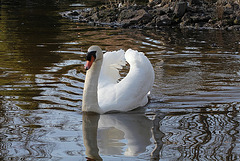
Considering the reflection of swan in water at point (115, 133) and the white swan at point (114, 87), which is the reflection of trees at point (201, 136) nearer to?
the reflection of swan in water at point (115, 133)

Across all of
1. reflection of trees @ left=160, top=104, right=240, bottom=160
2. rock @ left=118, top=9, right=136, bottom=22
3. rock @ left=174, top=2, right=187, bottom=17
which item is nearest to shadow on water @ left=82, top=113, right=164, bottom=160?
reflection of trees @ left=160, top=104, right=240, bottom=160

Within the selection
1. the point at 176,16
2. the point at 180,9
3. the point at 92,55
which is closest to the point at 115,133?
the point at 92,55

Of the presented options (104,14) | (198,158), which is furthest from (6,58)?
(104,14)

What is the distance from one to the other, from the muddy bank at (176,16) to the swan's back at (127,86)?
11.7m

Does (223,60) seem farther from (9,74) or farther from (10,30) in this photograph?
Answer: (10,30)

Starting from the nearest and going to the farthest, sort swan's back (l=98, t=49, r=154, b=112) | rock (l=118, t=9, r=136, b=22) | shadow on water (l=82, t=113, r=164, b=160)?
1. shadow on water (l=82, t=113, r=164, b=160)
2. swan's back (l=98, t=49, r=154, b=112)
3. rock (l=118, t=9, r=136, b=22)

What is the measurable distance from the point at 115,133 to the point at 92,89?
0.95 m

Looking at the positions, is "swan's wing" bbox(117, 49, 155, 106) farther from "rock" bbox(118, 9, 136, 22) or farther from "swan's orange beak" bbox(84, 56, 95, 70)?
"rock" bbox(118, 9, 136, 22)

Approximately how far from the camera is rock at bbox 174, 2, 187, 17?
67.3ft

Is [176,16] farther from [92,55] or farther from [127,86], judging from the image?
[92,55]

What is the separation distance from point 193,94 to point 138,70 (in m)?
1.58

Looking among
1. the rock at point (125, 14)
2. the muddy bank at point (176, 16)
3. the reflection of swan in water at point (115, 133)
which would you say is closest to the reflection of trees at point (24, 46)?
the reflection of swan in water at point (115, 133)

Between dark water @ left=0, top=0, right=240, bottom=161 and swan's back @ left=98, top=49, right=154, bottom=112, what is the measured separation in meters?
0.20

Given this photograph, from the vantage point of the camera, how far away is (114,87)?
771 cm
